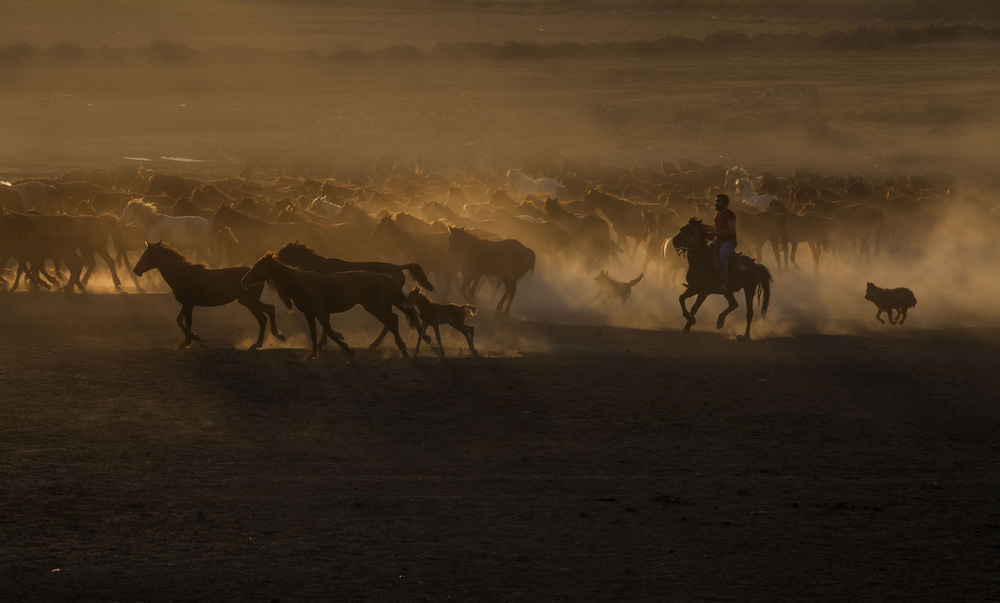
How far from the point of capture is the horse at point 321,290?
14.6 meters

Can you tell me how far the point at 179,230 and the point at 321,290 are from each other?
756cm

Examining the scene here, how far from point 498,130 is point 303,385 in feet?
151

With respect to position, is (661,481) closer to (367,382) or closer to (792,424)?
(792,424)

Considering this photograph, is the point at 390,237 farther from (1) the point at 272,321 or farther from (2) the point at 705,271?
(2) the point at 705,271

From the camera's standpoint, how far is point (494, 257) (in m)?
18.9

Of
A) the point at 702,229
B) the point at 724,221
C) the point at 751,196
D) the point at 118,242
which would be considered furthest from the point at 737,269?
the point at 751,196

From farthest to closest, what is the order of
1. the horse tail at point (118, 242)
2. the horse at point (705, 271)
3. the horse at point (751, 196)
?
the horse at point (751, 196) → the horse tail at point (118, 242) → the horse at point (705, 271)

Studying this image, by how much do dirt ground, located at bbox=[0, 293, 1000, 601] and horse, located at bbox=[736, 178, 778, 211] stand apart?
50.3 ft

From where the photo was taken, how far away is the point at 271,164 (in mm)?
44781

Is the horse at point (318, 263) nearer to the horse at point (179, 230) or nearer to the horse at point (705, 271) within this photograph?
the horse at point (705, 271)

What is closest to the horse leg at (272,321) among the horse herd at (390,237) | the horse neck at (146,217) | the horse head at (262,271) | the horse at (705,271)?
the horse herd at (390,237)

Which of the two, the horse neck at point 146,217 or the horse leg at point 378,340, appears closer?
the horse leg at point 378,340

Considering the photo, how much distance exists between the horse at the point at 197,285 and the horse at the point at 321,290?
47 cm

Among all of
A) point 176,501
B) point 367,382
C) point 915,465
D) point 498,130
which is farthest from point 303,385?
point 498,130
